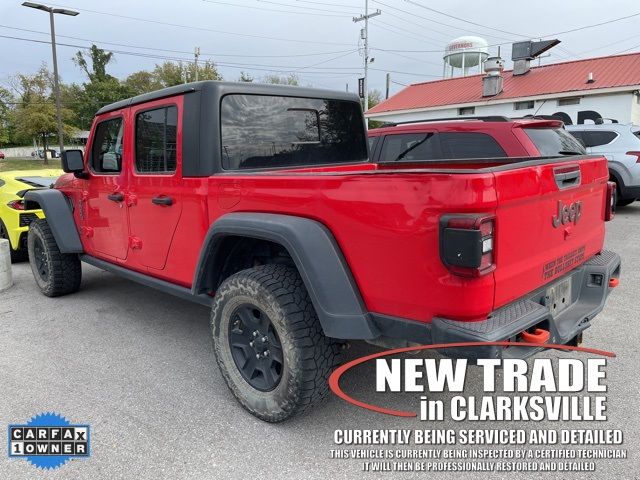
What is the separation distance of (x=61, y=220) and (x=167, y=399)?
2.64 metres

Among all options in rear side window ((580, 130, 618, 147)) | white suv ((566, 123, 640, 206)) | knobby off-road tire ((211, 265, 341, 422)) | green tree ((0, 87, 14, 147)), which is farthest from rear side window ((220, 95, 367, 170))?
green tree ((0, 87, 14, 147))

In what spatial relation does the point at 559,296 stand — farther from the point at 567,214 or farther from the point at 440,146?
the point at 440,146

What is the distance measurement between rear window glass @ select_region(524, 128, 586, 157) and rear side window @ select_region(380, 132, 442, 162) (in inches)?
44.3

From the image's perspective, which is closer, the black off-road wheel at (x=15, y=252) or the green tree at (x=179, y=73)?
the black off-road wheel at (x=15, y=252)

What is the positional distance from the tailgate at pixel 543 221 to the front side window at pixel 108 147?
3131 mm

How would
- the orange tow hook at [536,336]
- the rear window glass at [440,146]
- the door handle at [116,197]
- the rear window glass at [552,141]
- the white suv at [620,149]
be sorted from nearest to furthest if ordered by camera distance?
the orange tow hook at [536,336]
the door handle at [116,197]
the rear window glass at [552,141]
the rear window glass at [440,146]
the white suv at [620,149]

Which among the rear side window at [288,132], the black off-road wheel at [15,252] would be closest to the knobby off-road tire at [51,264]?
the black off-road wheel at [15,252]

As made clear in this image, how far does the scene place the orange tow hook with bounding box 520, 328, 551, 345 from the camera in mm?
2246

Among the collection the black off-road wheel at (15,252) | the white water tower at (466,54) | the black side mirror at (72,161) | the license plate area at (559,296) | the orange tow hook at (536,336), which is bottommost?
the black off-road wheel at (15,252)

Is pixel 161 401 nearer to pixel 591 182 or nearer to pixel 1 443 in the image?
pixel 1 443

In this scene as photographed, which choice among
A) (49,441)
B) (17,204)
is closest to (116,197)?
(49,441)

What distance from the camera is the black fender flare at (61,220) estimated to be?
4.77 metres

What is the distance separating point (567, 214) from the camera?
2.62m

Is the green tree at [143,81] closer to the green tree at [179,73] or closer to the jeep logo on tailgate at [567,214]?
the green tree at [179,73]
